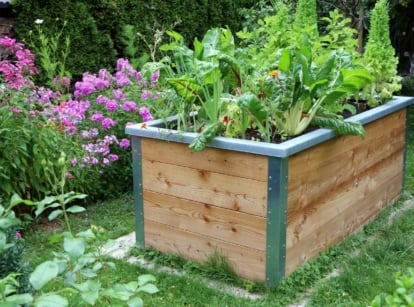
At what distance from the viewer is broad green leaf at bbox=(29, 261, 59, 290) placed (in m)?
1.18

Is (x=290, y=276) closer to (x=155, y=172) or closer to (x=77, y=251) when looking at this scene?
(x=155, y=172)

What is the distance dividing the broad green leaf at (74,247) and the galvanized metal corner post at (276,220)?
5.19ft

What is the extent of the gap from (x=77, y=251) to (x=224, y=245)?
1.85 meters

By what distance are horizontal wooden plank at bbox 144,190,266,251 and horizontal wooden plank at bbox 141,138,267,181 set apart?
0.71 feet

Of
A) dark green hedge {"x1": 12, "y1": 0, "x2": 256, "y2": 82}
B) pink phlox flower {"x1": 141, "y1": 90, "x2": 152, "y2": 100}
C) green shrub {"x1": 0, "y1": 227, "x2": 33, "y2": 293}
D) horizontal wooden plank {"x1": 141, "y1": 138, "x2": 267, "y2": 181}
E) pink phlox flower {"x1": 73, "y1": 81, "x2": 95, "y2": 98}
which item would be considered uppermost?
dark green hedge {"x1": 12, "y1": 0, "x2": 256, "y2": 82}

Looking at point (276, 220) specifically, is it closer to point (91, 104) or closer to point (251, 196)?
point (251, 196)

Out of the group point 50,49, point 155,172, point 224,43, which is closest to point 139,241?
point 155,172

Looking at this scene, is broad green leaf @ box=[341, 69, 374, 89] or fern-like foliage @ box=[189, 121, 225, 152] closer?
fern-like foliage @ box=[189, 121, 225, 152]

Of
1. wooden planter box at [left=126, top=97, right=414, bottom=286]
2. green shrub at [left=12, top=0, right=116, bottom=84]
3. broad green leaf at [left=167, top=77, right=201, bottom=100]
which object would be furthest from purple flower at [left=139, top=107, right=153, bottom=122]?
broad green leaf at [left=167, top=77, right=201, bottom=100]

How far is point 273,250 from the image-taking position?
9.54ft

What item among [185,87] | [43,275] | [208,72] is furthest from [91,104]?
[43,275]

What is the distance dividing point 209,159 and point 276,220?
1.65ft

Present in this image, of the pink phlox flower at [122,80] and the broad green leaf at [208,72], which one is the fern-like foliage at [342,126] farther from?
the pink phlox flower at [122,80]

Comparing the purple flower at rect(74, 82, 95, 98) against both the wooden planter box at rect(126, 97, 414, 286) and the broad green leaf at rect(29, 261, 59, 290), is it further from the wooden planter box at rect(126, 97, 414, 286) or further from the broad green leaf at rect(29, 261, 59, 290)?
the broad green leaf at rect(29, 261, 59, 290)
